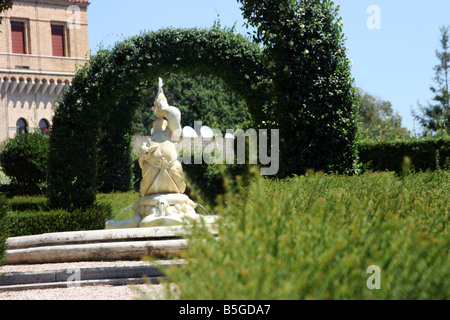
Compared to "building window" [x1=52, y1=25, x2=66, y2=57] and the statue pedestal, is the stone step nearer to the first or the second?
the statue pedestal

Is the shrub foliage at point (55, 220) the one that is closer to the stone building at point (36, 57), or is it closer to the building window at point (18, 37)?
the stone building at point (36, 57)

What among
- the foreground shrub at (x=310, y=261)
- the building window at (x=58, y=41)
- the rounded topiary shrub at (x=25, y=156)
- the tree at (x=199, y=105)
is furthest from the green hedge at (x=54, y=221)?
the building window at (x=58, y=41)

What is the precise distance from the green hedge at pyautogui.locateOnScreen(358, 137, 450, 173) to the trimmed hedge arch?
191 inches

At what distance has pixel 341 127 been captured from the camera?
35.1ft

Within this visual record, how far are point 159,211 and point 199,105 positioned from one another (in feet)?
99.2

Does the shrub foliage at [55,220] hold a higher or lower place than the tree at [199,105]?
lower

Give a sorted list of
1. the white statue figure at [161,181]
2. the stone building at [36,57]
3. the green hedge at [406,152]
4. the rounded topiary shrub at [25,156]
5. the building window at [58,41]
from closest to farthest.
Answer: the white statue figure at [161,181], the green hedge at [406,152], the rounded topiary shrub at [25,156], the stone building at [36,57], the building window at [58,41]

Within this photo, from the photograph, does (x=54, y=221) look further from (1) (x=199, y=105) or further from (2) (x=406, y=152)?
(1) (x=199, y=105)

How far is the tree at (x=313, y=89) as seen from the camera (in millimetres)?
10648

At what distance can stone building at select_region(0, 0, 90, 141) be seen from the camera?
3644 cm

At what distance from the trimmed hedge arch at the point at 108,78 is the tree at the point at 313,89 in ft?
7.53

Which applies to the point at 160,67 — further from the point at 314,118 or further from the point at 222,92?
the point at 222,92

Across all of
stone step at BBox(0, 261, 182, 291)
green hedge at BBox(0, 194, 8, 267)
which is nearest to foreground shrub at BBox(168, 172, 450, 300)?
stone step at BBox(0, 261, 182, 291)

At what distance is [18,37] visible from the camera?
3775 cm
